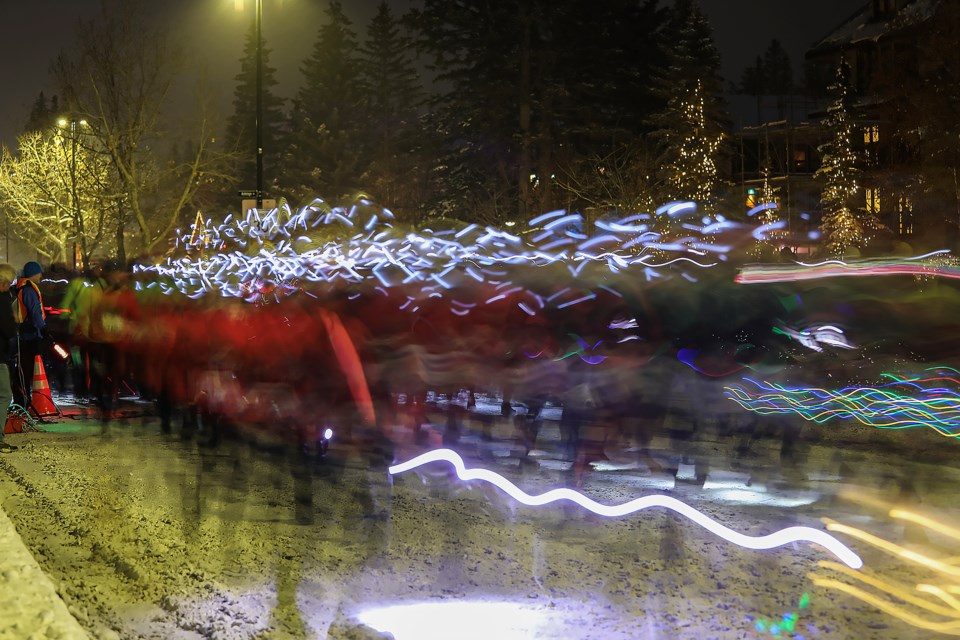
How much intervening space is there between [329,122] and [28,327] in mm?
67155

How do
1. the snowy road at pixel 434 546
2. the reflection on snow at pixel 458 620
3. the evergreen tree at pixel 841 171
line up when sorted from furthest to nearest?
the evergreen tree at pixel 841 171 < the snowy road at pixel 434 546 < the reflection on snow at pixel 458 620

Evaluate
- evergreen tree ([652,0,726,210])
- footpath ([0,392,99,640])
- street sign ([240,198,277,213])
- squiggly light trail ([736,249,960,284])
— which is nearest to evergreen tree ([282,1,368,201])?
evergreen tree ([652,0,726,210])

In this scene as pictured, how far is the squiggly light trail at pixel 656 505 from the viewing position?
23.0 ft

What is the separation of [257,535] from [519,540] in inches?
78.1

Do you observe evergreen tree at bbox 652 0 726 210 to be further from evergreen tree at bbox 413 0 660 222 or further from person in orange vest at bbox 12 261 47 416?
person in orange vest at bbox 12 261 47 416

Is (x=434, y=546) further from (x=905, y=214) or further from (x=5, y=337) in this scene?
(x=905, y=214)

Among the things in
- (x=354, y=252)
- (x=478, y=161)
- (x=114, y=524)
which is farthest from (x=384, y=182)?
(x=114, y=524)

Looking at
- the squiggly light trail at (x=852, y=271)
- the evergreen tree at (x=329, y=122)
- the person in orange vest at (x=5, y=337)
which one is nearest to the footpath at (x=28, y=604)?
the person in orange vest at (x=5, y=337)

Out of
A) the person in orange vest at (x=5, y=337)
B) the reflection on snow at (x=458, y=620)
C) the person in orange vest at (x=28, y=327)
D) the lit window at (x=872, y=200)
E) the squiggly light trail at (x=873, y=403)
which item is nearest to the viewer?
the reflection on snow at (x=458, y=620)

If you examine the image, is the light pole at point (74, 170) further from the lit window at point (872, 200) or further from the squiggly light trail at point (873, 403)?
the lit window at point (872, 200)

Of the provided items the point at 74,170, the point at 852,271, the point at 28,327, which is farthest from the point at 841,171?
the point at 28,327

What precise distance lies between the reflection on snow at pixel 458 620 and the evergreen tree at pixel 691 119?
1485 inches

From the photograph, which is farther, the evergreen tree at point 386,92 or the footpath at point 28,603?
the evergreen tree at point 386,92

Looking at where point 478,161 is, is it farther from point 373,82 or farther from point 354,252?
point 373,82
